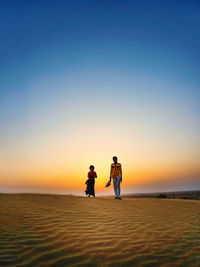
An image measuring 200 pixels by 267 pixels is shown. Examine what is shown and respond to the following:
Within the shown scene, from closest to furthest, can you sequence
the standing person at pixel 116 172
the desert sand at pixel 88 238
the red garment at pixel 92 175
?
the desert sand at pixel 88 238 < the standing person at pixel 116 172 < the red garment at pixel 92 175

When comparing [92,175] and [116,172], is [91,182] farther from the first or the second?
[116,172]

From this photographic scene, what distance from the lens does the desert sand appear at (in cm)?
419

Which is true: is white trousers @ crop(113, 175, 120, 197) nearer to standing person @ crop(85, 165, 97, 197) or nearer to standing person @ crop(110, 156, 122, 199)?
standing person @ crop(110, 156, 122, 199)

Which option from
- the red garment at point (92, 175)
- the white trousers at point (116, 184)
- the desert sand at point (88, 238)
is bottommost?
the desert sand at point (88, 238)

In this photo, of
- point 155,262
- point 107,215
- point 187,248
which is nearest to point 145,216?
point 107,215

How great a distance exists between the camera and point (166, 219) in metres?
8.30

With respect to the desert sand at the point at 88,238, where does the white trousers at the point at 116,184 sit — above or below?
Result: above

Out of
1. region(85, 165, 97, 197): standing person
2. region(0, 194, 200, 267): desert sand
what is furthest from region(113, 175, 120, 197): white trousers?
Result: region(0, 194, 200, 267): desert sand

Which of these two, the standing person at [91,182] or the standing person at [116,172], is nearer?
the standing person at [116,172]

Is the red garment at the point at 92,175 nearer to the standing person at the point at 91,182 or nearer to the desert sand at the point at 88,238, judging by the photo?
the standing person at the point at 91,182

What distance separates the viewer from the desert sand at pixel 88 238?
4.19m

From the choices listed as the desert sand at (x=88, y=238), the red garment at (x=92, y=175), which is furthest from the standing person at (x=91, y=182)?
the desert sand at (x=88, y=238)

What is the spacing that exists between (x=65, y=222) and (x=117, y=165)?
606cm

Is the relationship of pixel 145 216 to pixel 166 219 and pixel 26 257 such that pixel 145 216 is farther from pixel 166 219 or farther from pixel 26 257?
pixel 26 257
